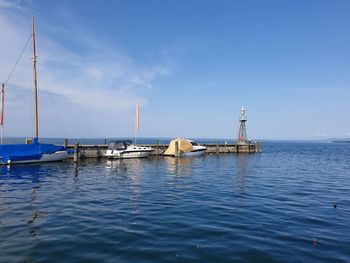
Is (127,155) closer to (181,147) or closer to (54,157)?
(181,147)

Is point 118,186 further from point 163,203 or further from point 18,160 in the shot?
point 18,160

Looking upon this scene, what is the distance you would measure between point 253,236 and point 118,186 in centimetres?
1321

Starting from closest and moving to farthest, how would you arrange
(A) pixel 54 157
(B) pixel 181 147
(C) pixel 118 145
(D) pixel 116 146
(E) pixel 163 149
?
(A) pixel 54 157 → (D) pixel 116 146 → (C) pixel 118 145 → (B) pixel 181 147 → (E) pixel 163 149

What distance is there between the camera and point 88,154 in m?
45.0

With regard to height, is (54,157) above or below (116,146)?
below

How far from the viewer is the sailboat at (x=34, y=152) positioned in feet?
113

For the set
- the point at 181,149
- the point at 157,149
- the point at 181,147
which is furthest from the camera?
the point at 157,149

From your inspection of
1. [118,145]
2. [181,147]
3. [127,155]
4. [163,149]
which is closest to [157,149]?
[163,149]

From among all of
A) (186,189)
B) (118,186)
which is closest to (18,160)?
(118,186)

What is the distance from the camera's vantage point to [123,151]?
4444 centimetres

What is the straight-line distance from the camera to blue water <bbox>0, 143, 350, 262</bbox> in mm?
9070

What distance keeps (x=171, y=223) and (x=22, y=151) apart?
2965 centimetres

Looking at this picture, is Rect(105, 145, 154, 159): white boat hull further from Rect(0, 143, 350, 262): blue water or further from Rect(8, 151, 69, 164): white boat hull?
Rect(0, 143, 350, 262): blue water

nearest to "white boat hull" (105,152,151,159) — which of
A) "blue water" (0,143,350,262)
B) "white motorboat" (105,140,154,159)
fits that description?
"white motorboat" (105,140,154,159)
